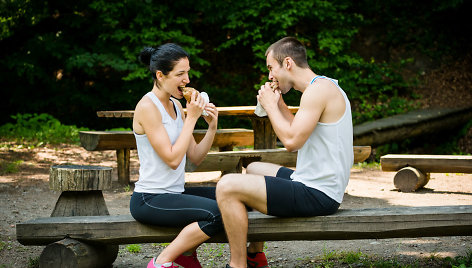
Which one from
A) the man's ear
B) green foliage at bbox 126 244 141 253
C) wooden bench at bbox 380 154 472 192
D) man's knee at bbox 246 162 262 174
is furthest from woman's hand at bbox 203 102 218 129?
wooden bench at bbox 380 154 472 192

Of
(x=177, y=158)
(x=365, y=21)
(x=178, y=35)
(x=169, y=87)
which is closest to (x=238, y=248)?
(x=177, y=158)

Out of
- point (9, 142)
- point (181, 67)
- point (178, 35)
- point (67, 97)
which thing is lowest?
point (9, 142)

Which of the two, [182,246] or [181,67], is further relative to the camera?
[181,67]

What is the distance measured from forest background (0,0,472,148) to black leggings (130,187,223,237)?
8378 mm

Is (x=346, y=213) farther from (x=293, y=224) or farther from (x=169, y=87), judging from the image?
(x=169, y=87)

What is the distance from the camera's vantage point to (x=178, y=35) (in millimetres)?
11688

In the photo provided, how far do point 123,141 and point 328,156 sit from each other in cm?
420

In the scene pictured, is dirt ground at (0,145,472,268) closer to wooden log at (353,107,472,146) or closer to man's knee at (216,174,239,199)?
man's knee at (216,174,239,199)

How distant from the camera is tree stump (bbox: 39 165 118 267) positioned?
338 cm

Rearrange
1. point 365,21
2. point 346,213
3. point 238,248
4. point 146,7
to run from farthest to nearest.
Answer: point 365,21 → point 146,7 → point 346,213 → point 238,248

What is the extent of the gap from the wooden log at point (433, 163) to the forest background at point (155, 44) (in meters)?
5.20

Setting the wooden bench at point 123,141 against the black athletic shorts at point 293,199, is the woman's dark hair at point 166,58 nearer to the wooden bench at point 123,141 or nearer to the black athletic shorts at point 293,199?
the black athletic shorts at point 293,199

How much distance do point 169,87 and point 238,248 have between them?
1.15 meters

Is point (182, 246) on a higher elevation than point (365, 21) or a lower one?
lower
